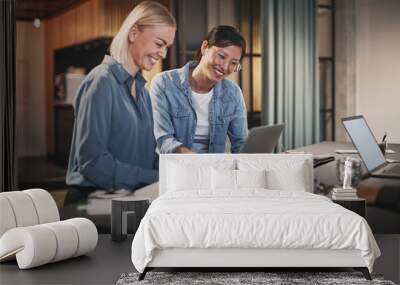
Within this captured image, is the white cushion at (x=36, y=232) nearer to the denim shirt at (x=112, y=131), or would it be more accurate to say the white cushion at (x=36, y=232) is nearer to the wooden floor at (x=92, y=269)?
the wooden floor at (x=92, y=269)

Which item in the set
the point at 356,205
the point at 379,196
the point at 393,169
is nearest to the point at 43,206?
the point at 356,205

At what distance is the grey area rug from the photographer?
477 centimetres

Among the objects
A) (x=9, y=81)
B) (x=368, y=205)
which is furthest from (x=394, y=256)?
(x=9, y=81)

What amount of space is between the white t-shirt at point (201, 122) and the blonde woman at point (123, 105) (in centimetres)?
42

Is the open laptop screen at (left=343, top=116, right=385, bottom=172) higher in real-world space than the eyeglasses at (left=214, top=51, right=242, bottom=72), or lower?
lower

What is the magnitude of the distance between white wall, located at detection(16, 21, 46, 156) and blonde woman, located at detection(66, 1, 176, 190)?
359 mm

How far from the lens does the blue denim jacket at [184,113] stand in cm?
695

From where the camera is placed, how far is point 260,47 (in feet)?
23.0

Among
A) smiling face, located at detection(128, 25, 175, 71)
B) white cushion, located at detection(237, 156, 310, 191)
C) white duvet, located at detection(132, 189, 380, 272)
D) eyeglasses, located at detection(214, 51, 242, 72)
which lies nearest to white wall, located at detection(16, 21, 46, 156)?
smiling face, located at detection(128, 25, 175, 71)

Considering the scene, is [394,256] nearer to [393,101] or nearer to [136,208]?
[393,101]

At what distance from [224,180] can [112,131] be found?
1.31m

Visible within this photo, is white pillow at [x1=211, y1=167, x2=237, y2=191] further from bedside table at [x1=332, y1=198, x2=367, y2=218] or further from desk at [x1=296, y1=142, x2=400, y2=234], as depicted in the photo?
desk at [x1=296, y1=142, x2=400, y2=234]

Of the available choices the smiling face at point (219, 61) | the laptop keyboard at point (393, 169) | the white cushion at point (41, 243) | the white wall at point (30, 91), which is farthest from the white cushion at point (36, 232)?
the laptop keyboard at point (393, 169)

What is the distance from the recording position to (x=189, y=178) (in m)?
6.42
